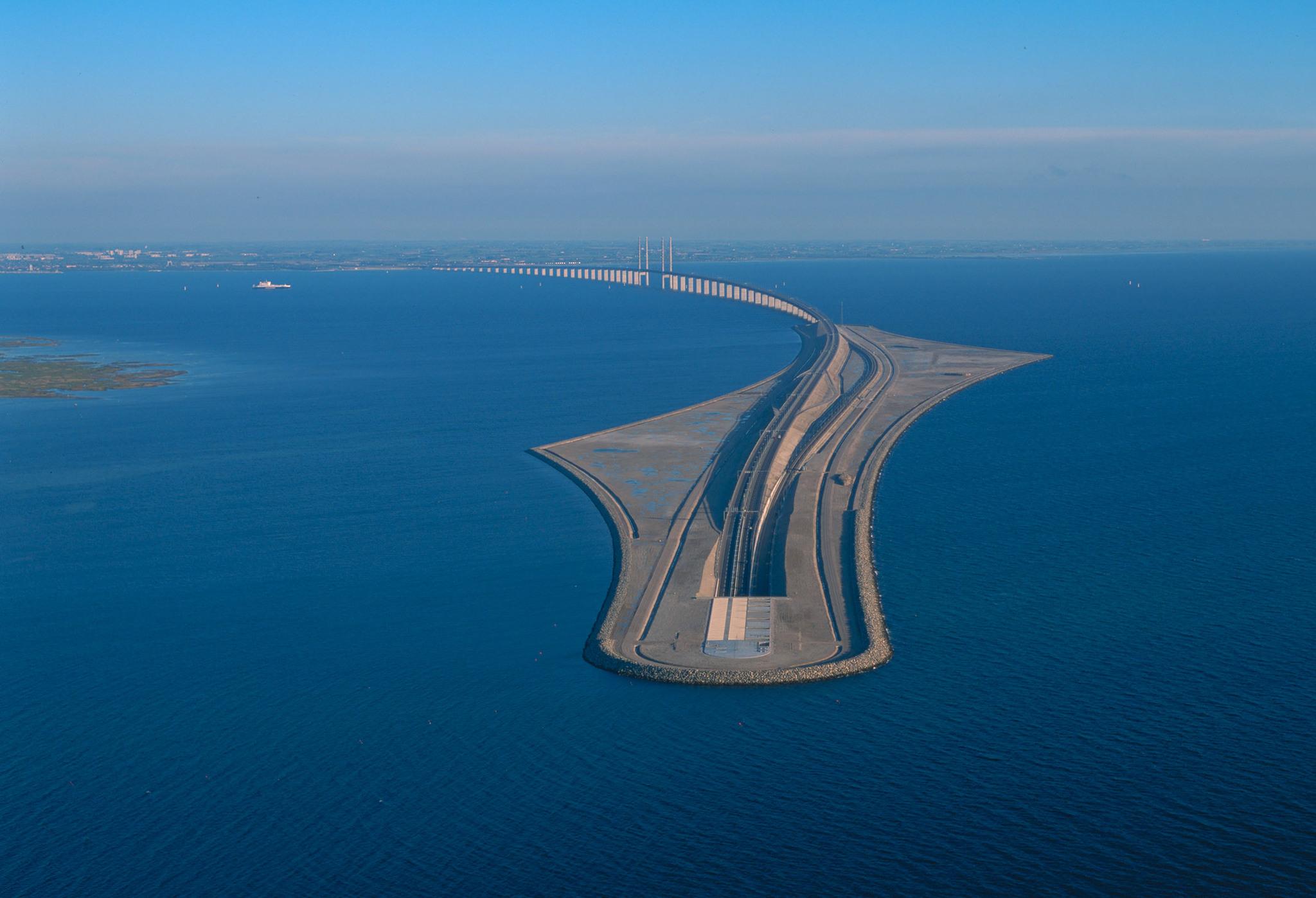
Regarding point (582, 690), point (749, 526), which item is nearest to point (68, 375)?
point (749, 526)

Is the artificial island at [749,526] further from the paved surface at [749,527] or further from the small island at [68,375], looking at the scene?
the small island at [68,375]

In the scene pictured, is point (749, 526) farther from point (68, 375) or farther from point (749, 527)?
point (68, 375)

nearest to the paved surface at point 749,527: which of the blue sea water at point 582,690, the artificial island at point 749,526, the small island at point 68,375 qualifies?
the artificial island at point 749,526

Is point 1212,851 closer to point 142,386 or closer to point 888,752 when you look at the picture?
point 888,752

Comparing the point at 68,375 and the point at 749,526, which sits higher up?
the point at 749,526

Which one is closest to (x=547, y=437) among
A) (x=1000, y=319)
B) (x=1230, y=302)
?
(x=1000, y=319)
